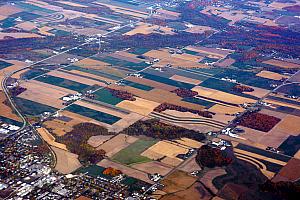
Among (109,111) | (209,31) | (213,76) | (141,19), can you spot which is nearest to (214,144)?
(109,111)

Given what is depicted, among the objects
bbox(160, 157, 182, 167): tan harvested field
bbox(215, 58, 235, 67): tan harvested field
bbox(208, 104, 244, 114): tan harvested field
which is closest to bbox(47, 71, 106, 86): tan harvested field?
bbox(208, 104, 244, 114): tan harvested field

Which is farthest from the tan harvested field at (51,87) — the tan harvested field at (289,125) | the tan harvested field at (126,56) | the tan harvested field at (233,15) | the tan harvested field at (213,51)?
the tan harvested field at (233,15)

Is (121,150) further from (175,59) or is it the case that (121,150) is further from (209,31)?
(209,31)

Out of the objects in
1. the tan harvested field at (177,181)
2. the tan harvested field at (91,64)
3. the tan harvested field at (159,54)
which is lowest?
the tan harvested field at (177,181)

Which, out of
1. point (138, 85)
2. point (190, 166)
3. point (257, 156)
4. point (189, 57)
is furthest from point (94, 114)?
point (189, 57)

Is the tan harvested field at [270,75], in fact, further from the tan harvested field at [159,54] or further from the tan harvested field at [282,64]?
the tan harvested field at [159,54]

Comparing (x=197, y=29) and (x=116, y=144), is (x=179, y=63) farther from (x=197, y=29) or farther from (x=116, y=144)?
(x=116, y=144)
